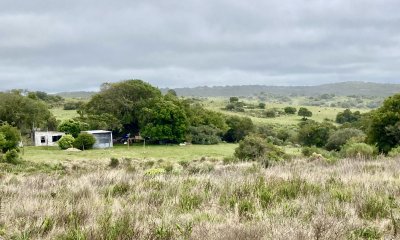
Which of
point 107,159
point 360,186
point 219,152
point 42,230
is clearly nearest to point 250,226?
point 42,230

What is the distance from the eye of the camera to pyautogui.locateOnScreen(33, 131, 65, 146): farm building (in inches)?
2634

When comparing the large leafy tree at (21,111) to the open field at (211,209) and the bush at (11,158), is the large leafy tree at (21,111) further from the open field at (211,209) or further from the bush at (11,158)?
the open field at (211,209)

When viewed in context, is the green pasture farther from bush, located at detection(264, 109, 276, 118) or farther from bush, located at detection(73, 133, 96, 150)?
bush, located at detection(264, 109, 276, 118)

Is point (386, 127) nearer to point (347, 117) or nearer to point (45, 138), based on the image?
point (45, 138)

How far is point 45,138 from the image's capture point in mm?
67500

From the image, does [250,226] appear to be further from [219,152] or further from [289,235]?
[219,152]

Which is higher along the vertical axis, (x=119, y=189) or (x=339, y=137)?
(x=119, y=189)

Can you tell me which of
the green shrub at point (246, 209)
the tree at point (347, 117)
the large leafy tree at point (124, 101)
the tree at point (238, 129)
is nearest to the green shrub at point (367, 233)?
the green shrub at point (246, 209)

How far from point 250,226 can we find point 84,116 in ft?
243

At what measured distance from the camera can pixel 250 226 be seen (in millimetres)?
5250

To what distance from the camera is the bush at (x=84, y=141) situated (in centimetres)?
6253

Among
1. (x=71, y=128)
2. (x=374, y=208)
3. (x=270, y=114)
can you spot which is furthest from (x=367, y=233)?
(x=270, y=114)

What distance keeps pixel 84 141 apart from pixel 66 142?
114 inches

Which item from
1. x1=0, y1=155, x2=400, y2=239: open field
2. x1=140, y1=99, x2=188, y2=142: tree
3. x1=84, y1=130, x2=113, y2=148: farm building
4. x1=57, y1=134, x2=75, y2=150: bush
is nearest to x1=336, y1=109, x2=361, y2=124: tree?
x1=140, y1=99, x2=188, y2=142: tree
